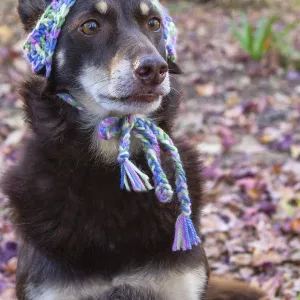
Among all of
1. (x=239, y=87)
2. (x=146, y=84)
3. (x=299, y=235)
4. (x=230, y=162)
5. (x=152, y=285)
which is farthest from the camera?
(x=239, y=87)

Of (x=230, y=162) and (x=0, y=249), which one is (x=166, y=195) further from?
(x=230, y=162)

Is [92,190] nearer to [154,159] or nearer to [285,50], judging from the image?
[154,159]

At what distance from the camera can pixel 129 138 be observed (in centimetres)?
293

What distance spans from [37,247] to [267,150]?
321 cm

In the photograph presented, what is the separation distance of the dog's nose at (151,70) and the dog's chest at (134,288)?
966 millimetres

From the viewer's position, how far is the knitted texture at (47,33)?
9.46ft

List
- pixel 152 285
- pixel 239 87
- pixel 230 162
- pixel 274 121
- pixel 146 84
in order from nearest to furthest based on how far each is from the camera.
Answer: pixel 146 84 → pixel 152 285 → pixel 230 162 → pixel 274 121 → pixel 239 87

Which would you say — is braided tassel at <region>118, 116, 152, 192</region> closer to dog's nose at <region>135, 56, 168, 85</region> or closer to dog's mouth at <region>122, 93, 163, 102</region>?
dog's mouth at <region>122, 93, 163, 102</region>

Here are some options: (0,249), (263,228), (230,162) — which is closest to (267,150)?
(230,162)

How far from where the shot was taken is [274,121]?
621 cm

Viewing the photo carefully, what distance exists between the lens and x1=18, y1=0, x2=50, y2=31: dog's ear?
3.11m

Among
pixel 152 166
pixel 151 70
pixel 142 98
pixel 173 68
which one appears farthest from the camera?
pixel 173 68

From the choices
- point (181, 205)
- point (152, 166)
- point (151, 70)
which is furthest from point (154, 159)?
point (151, 70)

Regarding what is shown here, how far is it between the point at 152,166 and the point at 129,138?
0.19 m
